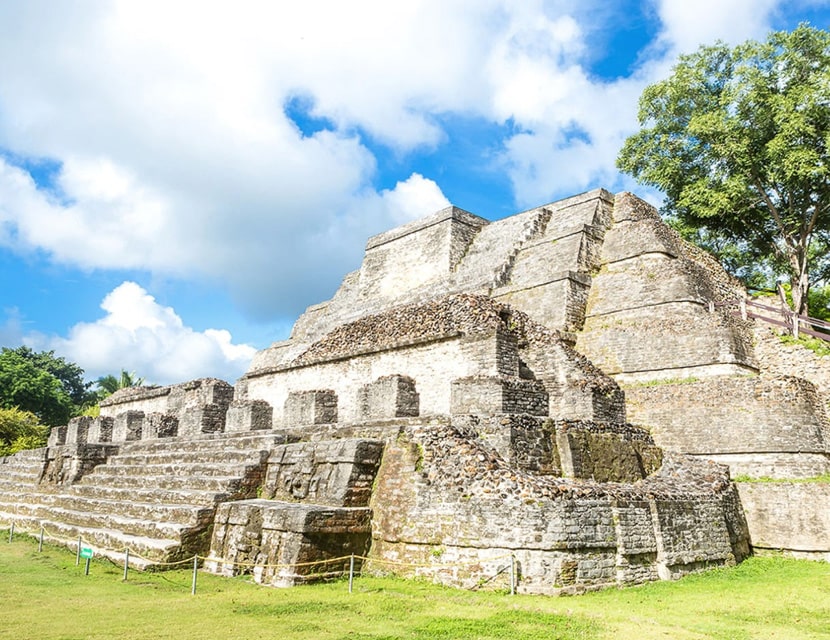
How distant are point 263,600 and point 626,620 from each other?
13.3ft

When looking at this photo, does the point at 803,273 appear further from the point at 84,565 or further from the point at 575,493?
the point at 84,565

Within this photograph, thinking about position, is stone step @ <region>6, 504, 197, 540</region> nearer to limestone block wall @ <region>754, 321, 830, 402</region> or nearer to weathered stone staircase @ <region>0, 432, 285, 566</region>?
weathered stone staircase @ <region>0, 432, 285, 566</region>

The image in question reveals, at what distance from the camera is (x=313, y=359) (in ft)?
58.0

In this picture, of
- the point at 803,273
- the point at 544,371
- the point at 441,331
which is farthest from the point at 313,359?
the point at 803,273

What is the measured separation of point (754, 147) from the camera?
1844cm

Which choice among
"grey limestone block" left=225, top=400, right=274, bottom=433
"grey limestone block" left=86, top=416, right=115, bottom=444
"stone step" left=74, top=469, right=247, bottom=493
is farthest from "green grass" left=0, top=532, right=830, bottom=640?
"grey limestone block" left=86, top=416, right=115, bottom=444

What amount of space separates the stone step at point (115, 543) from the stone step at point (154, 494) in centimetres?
85

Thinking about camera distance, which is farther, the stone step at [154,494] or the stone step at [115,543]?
the stone step at [154,494]

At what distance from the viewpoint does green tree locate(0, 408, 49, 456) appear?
27.4 metres

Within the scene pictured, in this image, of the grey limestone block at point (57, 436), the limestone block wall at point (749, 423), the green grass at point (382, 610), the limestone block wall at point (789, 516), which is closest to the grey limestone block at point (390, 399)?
the limestone block wall at point (749, 423)

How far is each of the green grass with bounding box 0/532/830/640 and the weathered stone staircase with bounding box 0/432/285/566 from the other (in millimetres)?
731

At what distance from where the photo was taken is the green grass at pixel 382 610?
657cm

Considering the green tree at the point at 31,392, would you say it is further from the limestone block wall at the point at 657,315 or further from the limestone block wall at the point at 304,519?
the limestone block wall at the point at 657,315

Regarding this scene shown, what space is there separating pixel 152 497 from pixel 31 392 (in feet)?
→ 107
